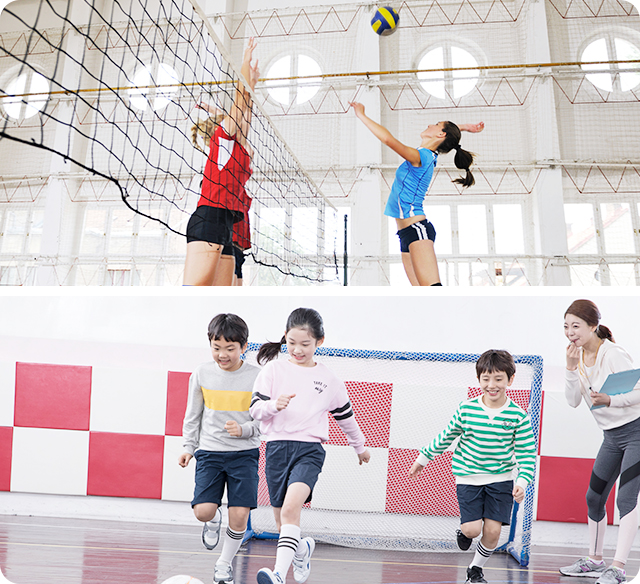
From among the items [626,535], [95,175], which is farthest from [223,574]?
[95,175]

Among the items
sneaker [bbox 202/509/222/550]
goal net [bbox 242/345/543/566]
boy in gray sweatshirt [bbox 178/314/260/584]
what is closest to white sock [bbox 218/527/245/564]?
boy in gray sweatshirt [bbox 178/314/260/584]

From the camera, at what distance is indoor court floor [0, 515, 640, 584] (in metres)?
1.59

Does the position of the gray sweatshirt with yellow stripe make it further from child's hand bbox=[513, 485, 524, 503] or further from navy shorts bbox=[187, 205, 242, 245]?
child's hand bbox=[513, 485, 524, 503]

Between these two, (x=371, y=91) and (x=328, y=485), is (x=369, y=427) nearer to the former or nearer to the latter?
(x=328, y=485)

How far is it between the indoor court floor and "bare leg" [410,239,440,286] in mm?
1189

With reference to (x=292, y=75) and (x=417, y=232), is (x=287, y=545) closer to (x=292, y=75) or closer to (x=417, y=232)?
(x=417, y=232)

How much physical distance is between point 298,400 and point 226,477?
35cm

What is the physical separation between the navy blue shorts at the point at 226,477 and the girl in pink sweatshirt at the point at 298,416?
73 mm

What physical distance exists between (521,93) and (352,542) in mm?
7169

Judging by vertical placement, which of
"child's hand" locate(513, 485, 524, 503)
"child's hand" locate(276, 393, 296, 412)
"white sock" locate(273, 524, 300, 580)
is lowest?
"white sock" locate(273, 524, 300, 580)

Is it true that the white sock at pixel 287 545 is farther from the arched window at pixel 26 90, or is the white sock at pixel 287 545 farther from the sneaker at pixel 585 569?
the arched window at pixel 26 90

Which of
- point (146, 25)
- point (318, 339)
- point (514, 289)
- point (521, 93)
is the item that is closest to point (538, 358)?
point (514, 289)

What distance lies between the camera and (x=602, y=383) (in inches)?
66.8

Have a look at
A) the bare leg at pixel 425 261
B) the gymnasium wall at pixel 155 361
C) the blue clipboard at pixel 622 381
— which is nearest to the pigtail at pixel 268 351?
the gymnasium wall at pixel 155 361
